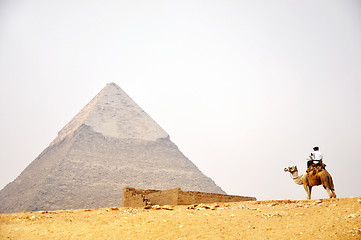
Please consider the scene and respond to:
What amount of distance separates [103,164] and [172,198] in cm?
5522

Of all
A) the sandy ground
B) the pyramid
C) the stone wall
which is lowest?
the sandy ground

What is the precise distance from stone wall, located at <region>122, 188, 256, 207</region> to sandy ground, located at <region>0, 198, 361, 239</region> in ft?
12.9

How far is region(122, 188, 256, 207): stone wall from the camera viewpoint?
11.9 metres

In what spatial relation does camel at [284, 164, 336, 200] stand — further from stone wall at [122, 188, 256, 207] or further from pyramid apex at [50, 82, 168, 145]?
pyramid apex at [50, 82, 168, 145]

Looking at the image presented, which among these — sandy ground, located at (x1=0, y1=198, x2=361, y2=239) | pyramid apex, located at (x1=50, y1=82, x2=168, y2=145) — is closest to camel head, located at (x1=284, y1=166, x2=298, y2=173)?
sandy ground, located at (x1=0, y1=198, x2=361, y2=239)

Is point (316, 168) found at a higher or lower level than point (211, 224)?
higher

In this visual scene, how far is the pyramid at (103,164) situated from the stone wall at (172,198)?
123ft

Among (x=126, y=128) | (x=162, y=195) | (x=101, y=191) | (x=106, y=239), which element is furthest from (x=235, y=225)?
(x=126, y=128)

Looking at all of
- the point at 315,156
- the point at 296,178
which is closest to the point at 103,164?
the point at 296,178

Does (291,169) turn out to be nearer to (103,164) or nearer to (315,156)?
(315,156)

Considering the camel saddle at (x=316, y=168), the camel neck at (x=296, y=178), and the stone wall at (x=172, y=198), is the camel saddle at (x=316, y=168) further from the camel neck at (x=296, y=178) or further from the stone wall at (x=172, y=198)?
the stone wall at (x=172, y=198)

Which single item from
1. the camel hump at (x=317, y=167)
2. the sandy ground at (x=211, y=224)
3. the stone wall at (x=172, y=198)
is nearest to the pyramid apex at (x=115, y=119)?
the stone wall at (x=172, y=198)

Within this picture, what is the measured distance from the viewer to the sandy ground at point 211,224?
603 cm

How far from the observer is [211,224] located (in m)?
6.64
